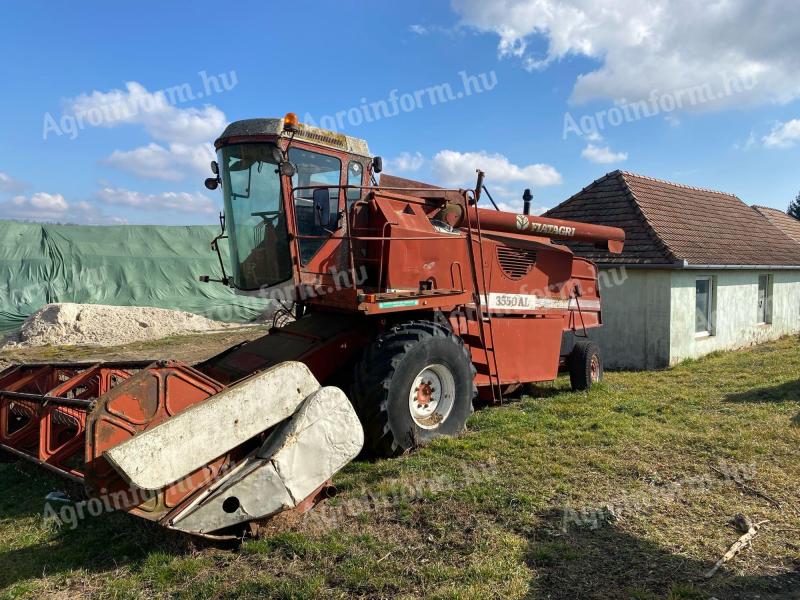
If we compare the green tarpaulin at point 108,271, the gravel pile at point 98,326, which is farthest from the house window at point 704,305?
the gravel pile at point 98,326

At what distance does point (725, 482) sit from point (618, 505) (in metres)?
1.16

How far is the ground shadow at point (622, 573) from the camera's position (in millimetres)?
3254

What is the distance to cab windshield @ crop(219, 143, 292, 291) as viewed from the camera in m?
5.88

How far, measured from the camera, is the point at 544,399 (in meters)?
7.96

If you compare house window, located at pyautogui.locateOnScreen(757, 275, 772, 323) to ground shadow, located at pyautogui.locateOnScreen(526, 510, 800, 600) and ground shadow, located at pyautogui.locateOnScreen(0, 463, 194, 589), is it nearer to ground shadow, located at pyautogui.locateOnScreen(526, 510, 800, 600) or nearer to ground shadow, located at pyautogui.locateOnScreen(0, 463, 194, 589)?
ground shadow, located at pyautogui.locateOnScreen(526, 510, 800, 600)

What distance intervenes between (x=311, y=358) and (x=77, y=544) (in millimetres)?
2374

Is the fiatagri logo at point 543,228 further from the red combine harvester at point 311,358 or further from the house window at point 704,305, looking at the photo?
the house window at point 704,305

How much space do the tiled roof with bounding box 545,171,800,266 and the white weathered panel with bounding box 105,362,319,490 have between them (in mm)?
9568

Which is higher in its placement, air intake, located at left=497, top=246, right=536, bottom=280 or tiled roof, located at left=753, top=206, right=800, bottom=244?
tiled roof, located at left=753, top=206, right=800, bottom=244

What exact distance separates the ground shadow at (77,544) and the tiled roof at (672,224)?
34.0ft

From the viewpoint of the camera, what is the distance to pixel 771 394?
316 inches

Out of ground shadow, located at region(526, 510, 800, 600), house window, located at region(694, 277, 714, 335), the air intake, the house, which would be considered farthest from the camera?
house window, located at region(694, 277, 714, 335)

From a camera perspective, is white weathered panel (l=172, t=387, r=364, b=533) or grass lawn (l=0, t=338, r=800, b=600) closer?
grass lawn (l=0, t=338, r=800, b=600)

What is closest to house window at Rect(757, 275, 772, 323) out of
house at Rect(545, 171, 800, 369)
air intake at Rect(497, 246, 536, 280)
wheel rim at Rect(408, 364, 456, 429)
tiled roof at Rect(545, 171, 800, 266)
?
house at Rect(545, 171, 800, 369)
